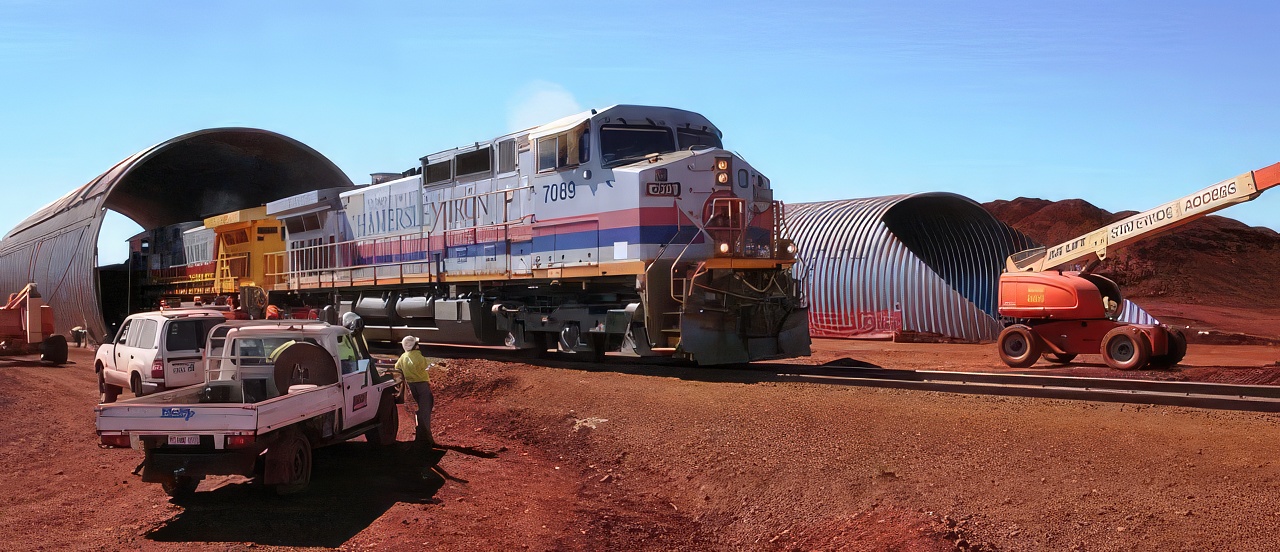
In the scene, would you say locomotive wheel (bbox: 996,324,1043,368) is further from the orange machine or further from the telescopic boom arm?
the orange machine

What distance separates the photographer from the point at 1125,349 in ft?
56.4

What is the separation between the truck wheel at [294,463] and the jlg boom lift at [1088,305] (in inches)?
518

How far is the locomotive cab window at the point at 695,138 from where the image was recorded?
1812 cm

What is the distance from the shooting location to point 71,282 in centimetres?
3328

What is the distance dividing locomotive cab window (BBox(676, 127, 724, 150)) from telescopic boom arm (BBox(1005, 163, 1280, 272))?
20.7 feet

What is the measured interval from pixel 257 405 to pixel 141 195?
109 ft

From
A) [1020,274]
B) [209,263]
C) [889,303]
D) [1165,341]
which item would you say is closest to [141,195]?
[209,263]

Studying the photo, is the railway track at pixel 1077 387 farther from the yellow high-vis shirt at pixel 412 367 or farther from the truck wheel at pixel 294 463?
the truck wheel at pixel 294 463

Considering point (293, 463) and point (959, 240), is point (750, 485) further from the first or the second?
point (959, 240)

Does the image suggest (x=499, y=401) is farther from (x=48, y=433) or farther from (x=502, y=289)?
(x=48, y=433)

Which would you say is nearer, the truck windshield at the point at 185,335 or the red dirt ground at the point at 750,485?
the red dirt ground at the point at 750,485

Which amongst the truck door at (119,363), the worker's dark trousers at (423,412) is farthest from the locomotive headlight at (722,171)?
the truck door at (119,363)

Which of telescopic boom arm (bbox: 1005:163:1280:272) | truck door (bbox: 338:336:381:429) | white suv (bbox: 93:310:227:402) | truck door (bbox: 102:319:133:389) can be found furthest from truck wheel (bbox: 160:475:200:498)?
telescopic boom arm (bbox: 1005:163:1280:272)

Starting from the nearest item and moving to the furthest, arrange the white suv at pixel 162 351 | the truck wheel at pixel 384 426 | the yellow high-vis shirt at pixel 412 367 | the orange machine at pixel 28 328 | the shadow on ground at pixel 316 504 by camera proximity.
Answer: the shadow on ground at pixel 316 504
the truck wheel at pixel 384 426
the yellow high-vis shirt at pixel 412 367
the white suv at pixel 162 351
the orange machine at pixel 28 328
